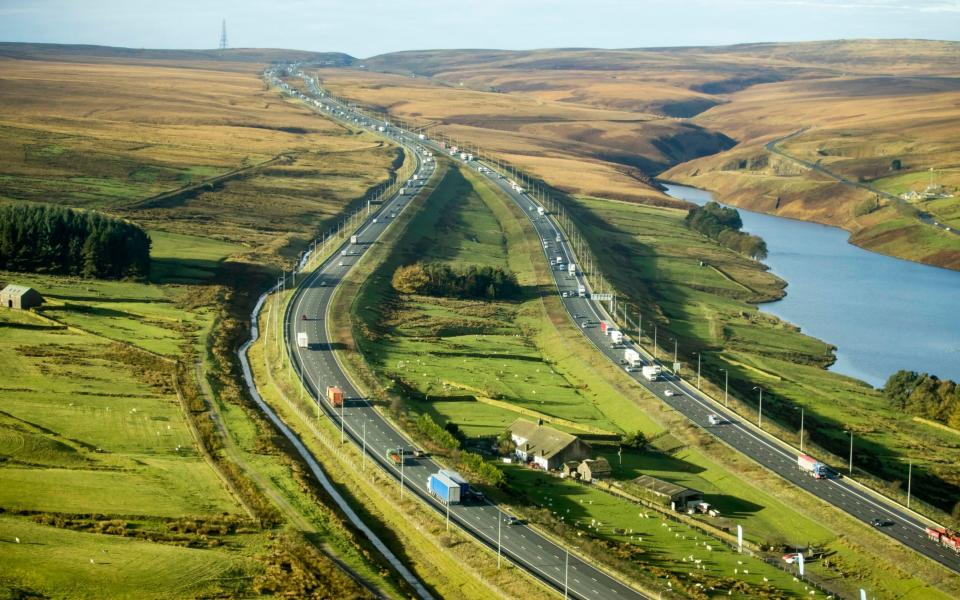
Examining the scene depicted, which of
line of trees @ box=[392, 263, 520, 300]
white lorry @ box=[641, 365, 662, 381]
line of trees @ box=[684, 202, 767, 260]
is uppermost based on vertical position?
line of trees @ box=[684, 202, 767, 260]

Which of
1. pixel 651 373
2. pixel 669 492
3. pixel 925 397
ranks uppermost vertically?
pixel 651 373

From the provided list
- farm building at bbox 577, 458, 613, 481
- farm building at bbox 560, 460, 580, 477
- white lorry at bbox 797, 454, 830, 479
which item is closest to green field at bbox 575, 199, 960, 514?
white lorry at bbox 797, 454, 830, 479

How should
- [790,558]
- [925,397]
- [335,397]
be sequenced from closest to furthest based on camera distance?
[790,558]
[335,397]
[925,397]

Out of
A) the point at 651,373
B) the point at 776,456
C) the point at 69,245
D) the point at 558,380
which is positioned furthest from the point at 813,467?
the point at 69,245

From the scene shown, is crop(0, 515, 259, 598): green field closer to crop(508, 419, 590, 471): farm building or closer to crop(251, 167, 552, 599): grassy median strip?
crop(251, 167, 552, 599): grassy median strip

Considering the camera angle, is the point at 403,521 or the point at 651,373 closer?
the point at 403,521

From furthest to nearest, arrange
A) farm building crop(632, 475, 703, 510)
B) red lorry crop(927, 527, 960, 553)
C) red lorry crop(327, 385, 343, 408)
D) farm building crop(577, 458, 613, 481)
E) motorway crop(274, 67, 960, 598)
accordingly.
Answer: red lorry crop(327, 385, 343, 408)
farm building crop(577, 458, 613, 481)
farm building crop(632, 475, 703, 510)
red lorry crop(927, 527, 960, 553)
motorway crop(274, 67, 960, 598)

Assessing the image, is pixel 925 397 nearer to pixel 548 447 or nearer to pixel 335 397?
pixel 548 447
